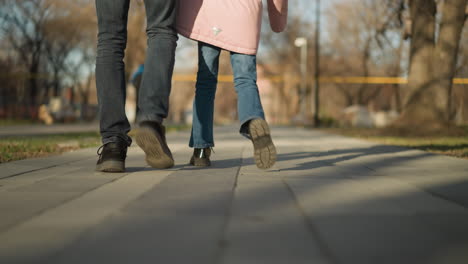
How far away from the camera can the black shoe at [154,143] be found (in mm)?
2861

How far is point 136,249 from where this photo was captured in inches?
56.6

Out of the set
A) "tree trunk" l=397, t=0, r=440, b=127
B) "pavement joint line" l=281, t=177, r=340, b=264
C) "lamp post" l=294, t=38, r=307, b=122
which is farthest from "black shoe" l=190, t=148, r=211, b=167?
"lamp post" l=294, t=38, r=307, b=122

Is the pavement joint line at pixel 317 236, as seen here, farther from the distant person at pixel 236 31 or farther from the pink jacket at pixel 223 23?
the pink jacket at pixel 223 23

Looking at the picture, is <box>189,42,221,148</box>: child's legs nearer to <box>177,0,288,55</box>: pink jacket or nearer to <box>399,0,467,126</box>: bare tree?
<box>177,0,288,55</box>: pink jacket

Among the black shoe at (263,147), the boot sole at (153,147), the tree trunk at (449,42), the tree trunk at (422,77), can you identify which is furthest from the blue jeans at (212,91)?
the tree trunk at (449,42)

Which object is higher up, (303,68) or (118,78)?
(303,68)

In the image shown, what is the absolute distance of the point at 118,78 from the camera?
3.15 m

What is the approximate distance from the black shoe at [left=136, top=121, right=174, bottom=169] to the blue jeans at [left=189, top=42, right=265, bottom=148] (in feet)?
1.62

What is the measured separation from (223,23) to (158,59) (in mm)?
509

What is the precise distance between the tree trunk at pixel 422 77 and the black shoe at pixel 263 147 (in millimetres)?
8292

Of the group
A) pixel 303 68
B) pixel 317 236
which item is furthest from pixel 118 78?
pixel 303 68

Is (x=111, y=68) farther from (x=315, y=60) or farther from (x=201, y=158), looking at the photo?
(x=315, y=60)

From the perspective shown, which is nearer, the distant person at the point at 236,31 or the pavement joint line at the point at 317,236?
the pavement joint line at the point at 317,236

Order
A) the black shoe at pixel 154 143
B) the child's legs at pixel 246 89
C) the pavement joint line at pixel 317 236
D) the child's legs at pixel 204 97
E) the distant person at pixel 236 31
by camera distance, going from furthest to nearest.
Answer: the child's legs at pixel 204 97 < the distant person at pixel 236 31 < the child's legs at pixel 246 89 < the black shoe at pixel 154 143 < the pavement joint line at pixel 317 236
